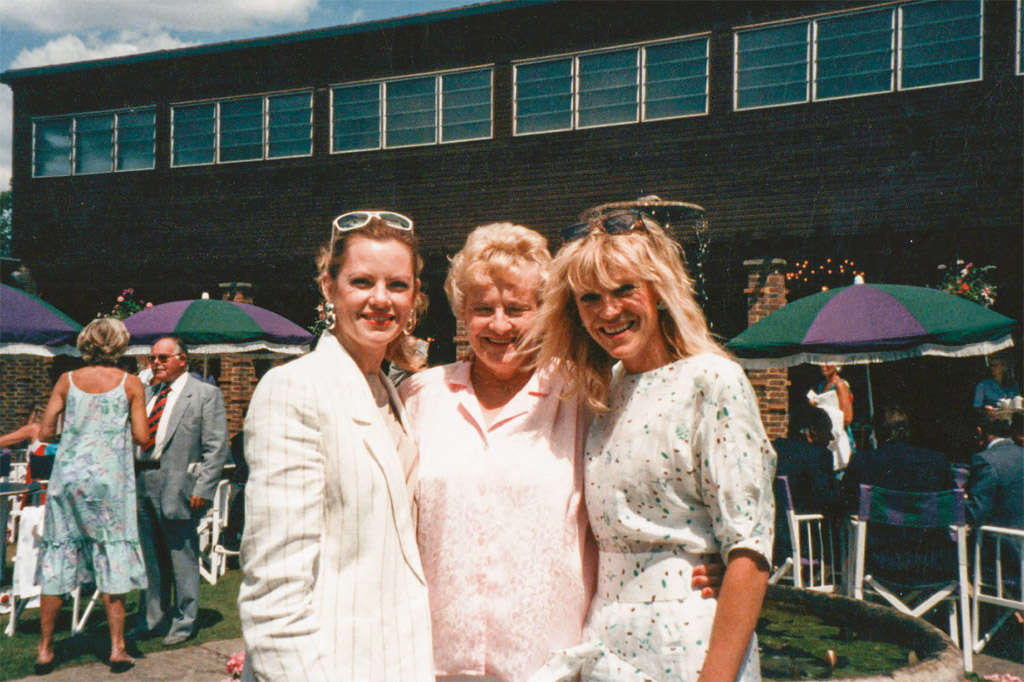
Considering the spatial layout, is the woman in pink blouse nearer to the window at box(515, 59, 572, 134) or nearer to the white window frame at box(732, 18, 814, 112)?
the white window frame at box(732, 18, 814, 112)

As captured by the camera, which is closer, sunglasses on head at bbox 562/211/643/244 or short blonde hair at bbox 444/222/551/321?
sunglasses on head at bbox 562/211/643/244

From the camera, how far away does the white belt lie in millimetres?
1904

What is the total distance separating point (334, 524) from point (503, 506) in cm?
49

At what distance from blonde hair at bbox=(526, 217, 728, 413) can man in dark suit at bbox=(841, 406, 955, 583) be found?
4.55 m

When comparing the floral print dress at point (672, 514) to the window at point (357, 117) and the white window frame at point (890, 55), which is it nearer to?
the white window frame at point (890, 55)

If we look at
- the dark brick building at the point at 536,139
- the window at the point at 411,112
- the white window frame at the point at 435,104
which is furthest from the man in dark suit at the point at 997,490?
the window at the point at 411,112

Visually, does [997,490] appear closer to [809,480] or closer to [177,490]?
[809,480]

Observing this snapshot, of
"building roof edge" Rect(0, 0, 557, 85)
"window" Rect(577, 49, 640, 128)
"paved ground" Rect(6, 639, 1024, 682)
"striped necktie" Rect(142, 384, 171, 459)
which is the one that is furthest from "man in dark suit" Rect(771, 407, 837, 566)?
"building roof edge" Rect(0, 0, 557, 85)

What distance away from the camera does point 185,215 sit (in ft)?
52.7

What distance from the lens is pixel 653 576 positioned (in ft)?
6.31

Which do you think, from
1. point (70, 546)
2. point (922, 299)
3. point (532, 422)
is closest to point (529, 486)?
point (532, 422)

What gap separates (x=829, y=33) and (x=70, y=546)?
37.2 feet

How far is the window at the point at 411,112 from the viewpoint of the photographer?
47.5 feet

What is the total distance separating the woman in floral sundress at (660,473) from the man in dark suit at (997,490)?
4592 millimetres
